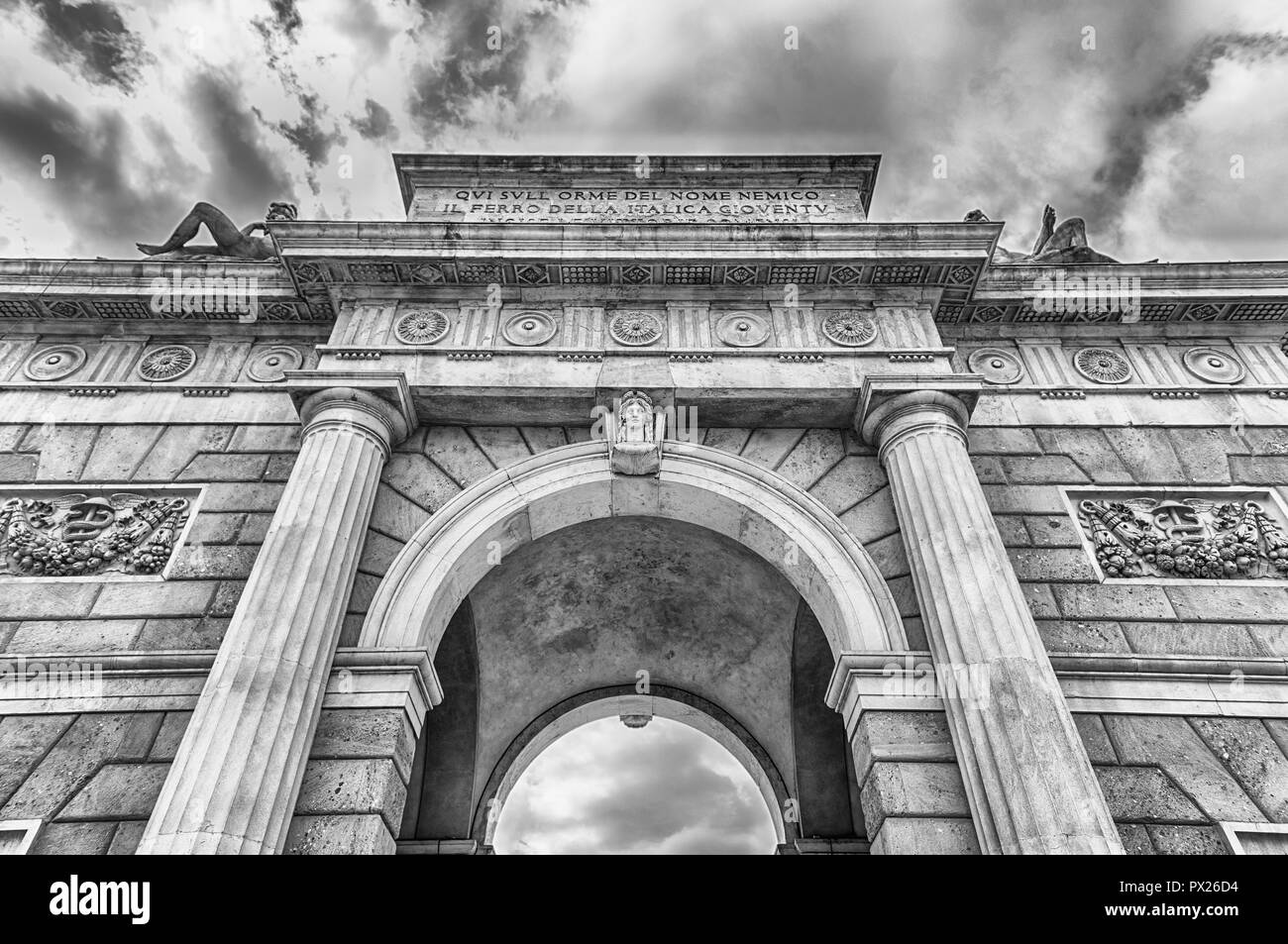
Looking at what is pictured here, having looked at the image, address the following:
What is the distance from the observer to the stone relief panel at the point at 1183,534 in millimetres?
8406

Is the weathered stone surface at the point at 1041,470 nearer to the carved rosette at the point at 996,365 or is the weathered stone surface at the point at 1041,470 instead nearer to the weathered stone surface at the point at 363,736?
the carved rosette at the point at 996,365

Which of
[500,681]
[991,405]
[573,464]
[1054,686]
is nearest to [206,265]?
[573,464]

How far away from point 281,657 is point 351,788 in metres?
1.31

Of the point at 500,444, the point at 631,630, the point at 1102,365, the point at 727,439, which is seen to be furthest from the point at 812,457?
the point at 631,630

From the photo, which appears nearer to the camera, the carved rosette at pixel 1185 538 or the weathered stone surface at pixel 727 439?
the carved rosette at pixel 1185 538

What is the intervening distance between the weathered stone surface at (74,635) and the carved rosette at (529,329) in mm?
5185

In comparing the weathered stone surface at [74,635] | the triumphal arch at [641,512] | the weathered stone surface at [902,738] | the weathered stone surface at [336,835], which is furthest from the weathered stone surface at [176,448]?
the weathered stone surface at [902,738]

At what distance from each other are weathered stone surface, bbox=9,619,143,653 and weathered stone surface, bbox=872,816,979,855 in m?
7.47

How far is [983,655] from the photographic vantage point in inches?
275

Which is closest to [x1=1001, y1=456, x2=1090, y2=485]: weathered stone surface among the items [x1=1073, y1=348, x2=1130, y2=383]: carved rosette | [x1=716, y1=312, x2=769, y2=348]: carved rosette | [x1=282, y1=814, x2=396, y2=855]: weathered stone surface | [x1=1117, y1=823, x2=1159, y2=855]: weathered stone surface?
[x1=1073, y1=348, x2=1130, y2=383]: carved rosette

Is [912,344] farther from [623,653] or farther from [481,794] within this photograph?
[481,794]

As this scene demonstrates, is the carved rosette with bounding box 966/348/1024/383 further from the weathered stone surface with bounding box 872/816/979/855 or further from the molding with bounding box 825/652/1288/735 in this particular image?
the weathered stone surface with bounding box 872/816/979/855

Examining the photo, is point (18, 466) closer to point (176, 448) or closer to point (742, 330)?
point (176, 448)
